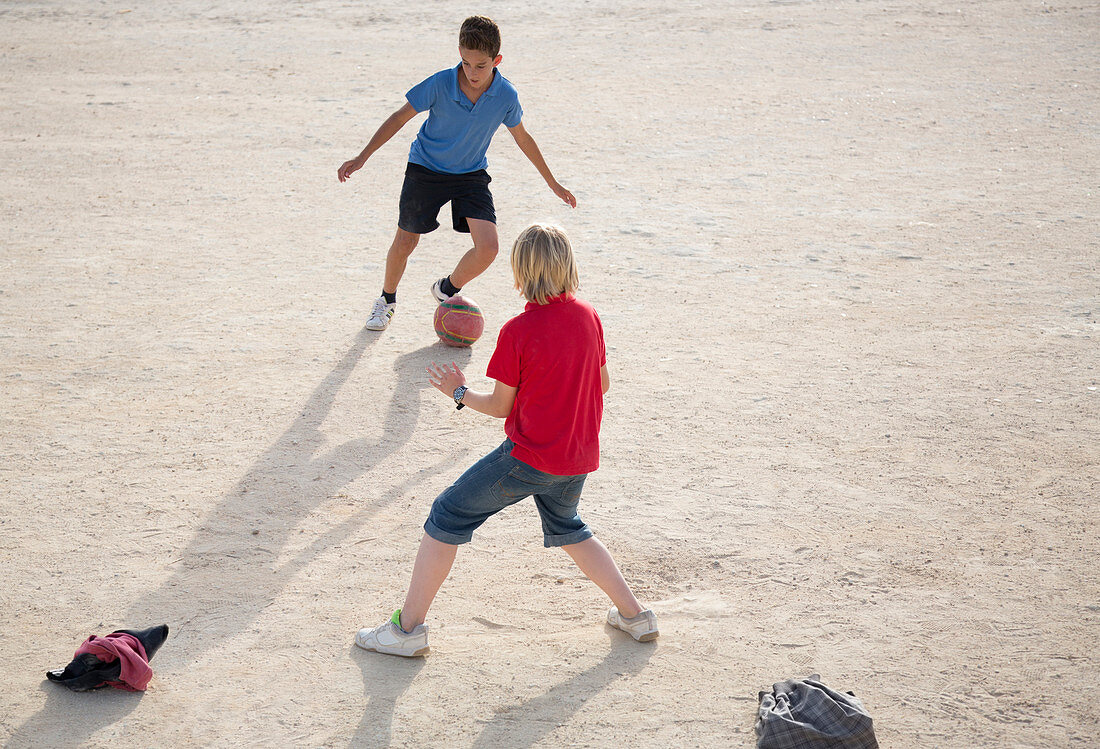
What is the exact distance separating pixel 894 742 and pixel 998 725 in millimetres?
421

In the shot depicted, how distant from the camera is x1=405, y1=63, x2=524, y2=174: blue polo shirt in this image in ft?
20.6

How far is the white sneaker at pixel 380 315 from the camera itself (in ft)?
22.8

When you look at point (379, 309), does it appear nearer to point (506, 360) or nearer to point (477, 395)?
point (477, 395)

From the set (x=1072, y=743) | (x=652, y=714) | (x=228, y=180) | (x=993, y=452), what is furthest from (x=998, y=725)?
(x=228, y=180)

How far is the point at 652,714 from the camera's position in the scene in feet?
12.1

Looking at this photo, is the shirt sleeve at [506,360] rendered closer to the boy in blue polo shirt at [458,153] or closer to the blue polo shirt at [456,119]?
the boy in blue polo shirt at [458,153]

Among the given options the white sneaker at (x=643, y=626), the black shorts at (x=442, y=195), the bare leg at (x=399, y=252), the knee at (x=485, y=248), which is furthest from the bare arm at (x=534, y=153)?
the white sneaker at (x=643, y=626)

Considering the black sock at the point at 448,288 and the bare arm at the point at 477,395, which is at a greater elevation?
the bare arm at the point at 477,395

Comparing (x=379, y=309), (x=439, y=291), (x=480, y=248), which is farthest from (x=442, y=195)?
(x=379, y=309)

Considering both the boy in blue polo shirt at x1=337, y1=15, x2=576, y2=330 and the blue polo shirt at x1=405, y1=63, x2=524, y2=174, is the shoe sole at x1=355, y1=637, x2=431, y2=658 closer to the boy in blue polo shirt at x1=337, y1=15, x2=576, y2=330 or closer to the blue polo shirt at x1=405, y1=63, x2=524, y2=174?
the boy in blue polo shirt at x1=337, y1=15, x2=576, y2=330

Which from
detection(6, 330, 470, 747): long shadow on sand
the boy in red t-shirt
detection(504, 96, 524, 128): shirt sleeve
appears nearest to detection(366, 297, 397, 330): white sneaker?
detection(6, 330, 470, 747): long shadow on sand

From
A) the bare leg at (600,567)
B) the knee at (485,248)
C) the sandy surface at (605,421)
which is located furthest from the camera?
the knee at (485,248)

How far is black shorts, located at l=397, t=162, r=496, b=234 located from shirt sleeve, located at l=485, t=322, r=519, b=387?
3199 mm

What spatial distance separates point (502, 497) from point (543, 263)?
92 centimetres
